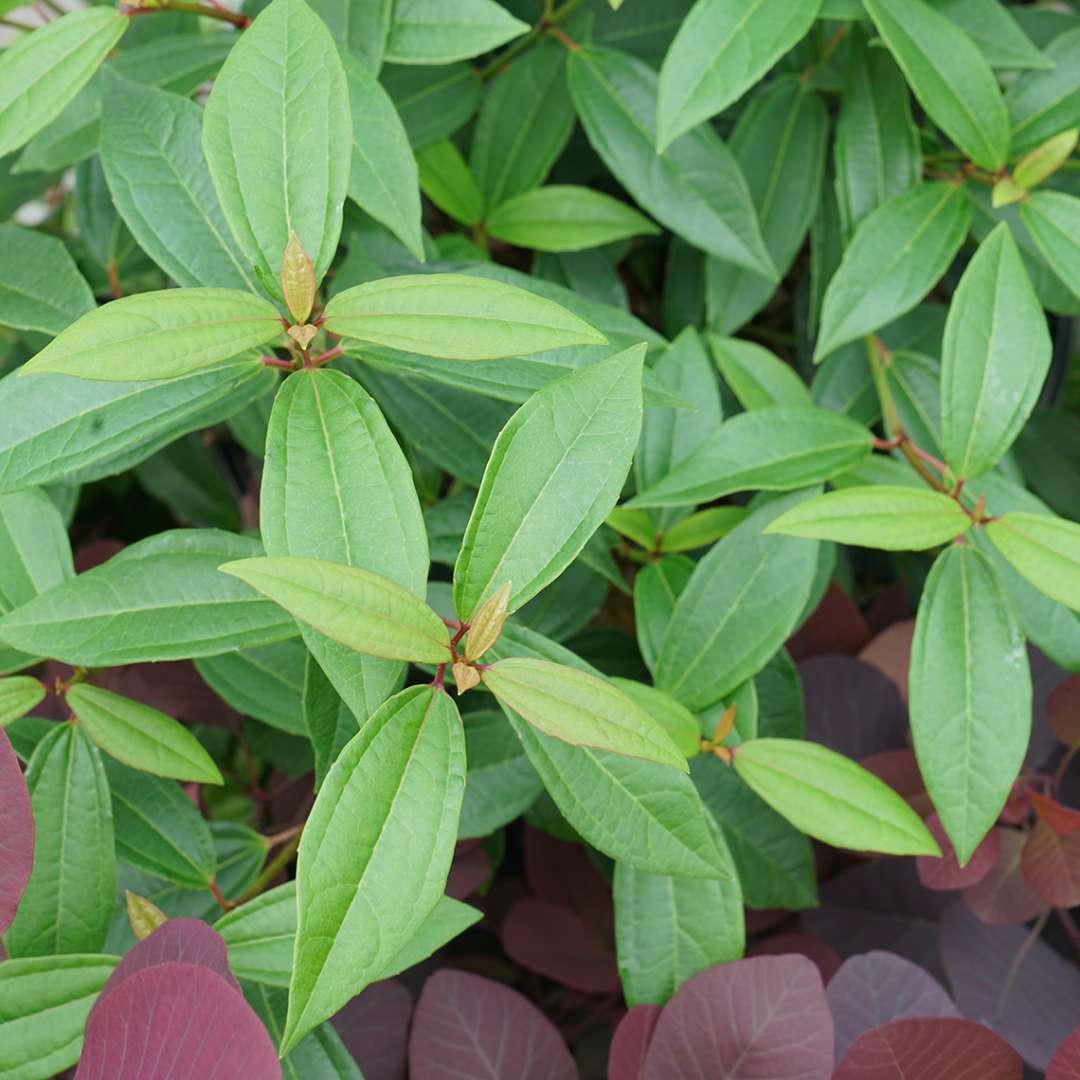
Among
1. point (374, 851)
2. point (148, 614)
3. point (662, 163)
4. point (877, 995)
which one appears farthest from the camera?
point (662, 163)

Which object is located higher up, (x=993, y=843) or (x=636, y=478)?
(x=636, y=478)

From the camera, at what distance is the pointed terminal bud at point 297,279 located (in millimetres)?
468

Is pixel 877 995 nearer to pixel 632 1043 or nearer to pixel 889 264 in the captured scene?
pixel 632 1043

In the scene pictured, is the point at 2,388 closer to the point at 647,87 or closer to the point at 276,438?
the point at 276,438

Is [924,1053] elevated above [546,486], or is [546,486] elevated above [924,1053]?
[546,486]

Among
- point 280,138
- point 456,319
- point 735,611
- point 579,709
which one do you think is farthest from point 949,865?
point 280,138

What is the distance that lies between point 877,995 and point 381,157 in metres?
0.56

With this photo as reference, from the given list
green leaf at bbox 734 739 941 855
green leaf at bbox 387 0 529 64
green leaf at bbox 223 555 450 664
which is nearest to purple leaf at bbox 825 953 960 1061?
green leaf at bbox 734 739 941 855

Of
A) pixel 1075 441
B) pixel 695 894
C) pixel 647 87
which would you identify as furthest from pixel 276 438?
pixel 1075 441

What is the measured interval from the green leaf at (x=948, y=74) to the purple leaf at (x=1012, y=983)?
1.70 ft

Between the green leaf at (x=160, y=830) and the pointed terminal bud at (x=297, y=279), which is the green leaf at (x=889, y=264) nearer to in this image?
the pointed terminal bud at (x=297, y=279)

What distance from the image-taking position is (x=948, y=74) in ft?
2.24

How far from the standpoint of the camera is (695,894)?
1.97 feet

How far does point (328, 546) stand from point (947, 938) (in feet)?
1.75
